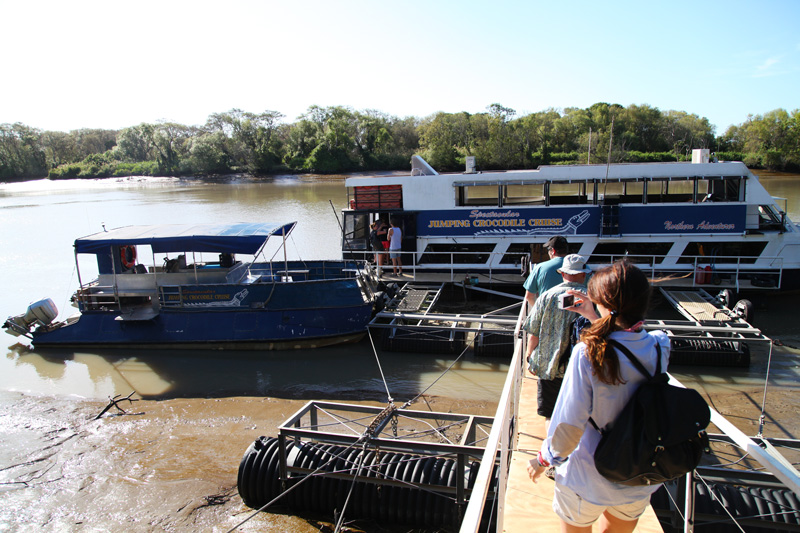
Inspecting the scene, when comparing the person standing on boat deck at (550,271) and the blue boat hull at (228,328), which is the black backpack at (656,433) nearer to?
the person standing on boat deck at (550,271)

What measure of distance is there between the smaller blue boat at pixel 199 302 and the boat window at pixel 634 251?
6968 mm

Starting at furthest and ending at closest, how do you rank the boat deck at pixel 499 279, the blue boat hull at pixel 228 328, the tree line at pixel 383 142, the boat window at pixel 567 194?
1. the tree line at pixel 383 142
2. the boat window at pixel 567 194
3. the boat deck at pixel 499 279
4. the blue boat hull at pixel 228 328

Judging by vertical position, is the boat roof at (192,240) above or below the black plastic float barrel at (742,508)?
above

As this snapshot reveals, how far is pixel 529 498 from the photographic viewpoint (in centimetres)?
383

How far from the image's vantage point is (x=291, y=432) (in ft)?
21.1

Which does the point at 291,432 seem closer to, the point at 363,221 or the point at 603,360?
the point at 603,360

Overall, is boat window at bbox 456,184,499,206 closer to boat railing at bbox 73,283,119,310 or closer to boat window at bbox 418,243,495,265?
boat window at bbox 418,243,495,265

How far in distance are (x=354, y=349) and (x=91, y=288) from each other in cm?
707

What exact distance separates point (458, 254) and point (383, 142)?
70.3 metres

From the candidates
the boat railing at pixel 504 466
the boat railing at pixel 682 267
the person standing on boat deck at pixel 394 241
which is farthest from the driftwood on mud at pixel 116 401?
the boat railing at pixel 504 466

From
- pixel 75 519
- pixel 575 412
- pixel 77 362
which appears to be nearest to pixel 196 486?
pixel 75 519

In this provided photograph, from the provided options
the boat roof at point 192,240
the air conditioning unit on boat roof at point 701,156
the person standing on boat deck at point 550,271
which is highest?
the air conditioning unit on boat roof at point 701,156

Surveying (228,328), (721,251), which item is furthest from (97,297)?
(721,251)

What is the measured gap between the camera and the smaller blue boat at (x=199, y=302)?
497 inches
